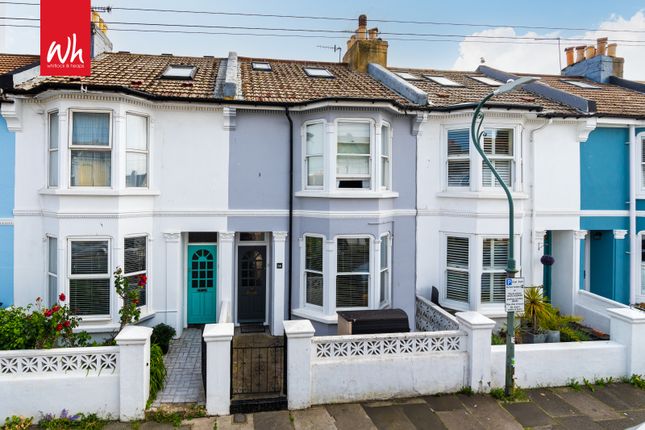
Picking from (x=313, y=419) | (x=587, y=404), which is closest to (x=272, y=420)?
(x=313, y=419)

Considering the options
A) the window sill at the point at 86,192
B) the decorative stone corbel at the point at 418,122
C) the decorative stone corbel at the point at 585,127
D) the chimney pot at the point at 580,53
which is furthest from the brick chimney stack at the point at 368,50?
the chimney pot at the point at 580,53

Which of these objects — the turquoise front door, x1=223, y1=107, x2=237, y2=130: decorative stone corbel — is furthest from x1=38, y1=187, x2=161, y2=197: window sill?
x1=223, y1=107, x2=237, y2=130: decorative stone corbel

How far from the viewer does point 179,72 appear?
12242 mm

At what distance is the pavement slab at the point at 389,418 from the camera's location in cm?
671

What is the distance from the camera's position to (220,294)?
10.7m

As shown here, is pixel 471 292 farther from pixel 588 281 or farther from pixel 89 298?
pixel 89 298

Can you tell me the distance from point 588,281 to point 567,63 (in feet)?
36.8

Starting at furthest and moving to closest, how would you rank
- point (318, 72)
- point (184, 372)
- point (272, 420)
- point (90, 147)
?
point (318, 72)
point (90, 147)
point (184, 372)
point (272, 420)

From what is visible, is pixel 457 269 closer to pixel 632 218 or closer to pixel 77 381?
pixel 632 218

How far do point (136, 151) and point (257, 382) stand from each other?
6309 mm

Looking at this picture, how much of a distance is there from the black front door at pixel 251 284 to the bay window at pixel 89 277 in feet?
11.3

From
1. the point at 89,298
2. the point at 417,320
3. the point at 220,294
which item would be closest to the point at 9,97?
the point at 89,298

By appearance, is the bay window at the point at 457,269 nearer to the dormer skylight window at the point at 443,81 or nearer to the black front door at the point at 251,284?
the black front door at the point at 251,284

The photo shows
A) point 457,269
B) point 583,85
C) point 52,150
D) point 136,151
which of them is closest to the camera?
point 52,150
